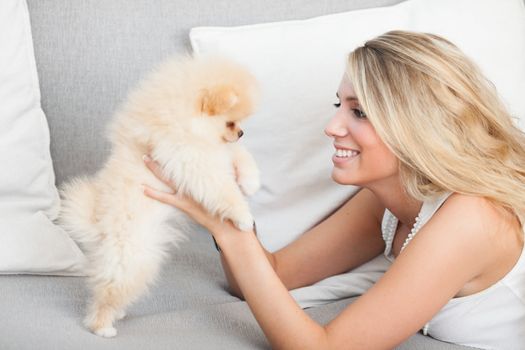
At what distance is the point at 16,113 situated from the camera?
1.84 meters

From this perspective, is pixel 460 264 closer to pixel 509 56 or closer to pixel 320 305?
pixel 320 305

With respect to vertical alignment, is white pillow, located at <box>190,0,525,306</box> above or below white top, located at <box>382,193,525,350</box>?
above

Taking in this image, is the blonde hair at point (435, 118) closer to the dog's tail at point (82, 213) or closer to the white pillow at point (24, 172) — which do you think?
the dog's tail at point (82, 213)

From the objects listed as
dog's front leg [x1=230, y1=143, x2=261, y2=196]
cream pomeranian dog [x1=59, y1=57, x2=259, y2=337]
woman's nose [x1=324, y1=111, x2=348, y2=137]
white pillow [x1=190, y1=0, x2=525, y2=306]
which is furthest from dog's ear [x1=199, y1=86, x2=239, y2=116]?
white pillow [x1=190, y1=0, x2=525, y2=306]

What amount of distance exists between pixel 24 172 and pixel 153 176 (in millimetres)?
477

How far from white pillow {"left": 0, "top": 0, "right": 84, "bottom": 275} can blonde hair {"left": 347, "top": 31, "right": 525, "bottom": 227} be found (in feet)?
2.66

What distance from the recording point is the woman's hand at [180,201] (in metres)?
1.49

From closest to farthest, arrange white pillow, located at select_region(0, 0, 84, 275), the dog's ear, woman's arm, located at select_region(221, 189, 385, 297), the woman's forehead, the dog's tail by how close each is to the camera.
→ the dog's ear → the dog's tail → the woman's forehead → white pillow, located at select_region(0, 0, 84, 275) → woman's arm, located at select_region(221, 189, 385, 297)

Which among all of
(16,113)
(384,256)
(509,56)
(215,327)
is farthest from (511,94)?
(16,113)

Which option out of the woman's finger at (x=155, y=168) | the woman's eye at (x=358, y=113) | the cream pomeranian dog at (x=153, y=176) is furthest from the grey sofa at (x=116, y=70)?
the woman's eye at (x=358, y=113)

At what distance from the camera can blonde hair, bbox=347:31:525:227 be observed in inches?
60.2

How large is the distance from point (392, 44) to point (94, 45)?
0.88 m

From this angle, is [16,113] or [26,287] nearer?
[26,287]

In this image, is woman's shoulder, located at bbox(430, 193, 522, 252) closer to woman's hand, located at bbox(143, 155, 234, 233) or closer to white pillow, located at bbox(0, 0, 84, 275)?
woman's hand, located at bbox(143, 155, 234, 233)
